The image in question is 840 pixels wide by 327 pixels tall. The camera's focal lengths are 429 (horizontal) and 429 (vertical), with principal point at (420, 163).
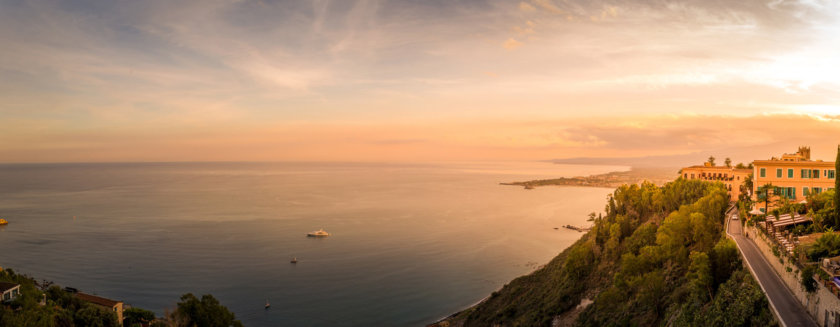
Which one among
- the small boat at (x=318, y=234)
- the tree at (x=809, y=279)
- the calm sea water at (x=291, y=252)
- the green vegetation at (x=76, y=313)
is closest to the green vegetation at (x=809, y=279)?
the tree at (x=809, y=279)

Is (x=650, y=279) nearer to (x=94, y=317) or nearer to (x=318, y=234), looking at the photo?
(x=94, y=317)

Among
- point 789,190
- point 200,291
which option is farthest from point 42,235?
point 789,190

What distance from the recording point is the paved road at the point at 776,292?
58.2 feet

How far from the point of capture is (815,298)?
711 inches

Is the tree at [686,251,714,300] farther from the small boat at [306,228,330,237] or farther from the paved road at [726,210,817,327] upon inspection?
the small boat at [306,228,330,237]

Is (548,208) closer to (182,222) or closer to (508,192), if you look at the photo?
(508,192)

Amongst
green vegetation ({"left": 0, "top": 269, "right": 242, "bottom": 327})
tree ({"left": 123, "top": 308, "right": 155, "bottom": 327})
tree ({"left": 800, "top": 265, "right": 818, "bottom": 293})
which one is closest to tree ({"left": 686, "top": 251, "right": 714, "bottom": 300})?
tree ({"left": 800, "top": 265, "right": 818, "bottom": 293})

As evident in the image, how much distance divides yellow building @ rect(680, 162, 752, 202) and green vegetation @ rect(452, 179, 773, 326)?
11303 mm

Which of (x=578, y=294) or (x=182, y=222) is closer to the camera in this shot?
(x=578, y=294)

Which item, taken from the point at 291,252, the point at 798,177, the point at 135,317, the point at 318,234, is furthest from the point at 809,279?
the point at 318,234

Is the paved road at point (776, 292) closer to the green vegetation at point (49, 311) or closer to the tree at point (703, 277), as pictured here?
Answer: the tree at point (703, 277)

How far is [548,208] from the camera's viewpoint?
13788 centimetres

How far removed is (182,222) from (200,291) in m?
54.9

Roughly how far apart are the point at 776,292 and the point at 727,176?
1908 inches
